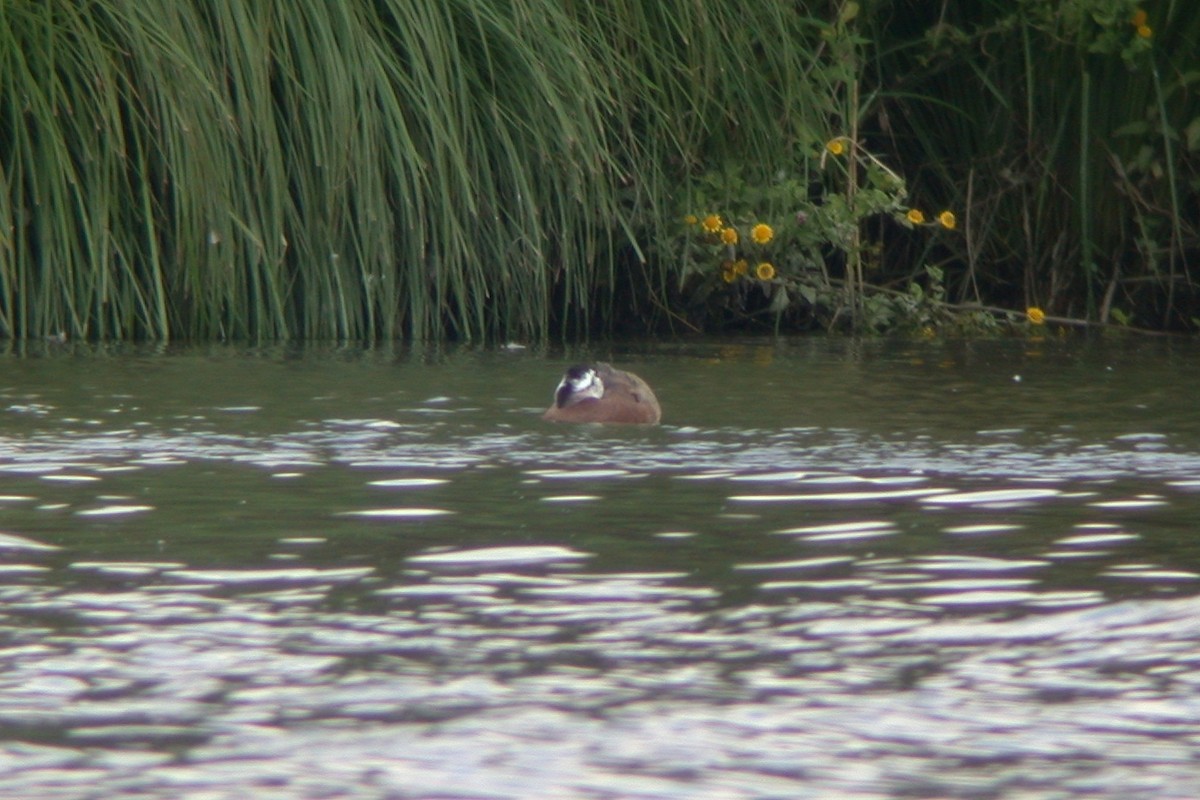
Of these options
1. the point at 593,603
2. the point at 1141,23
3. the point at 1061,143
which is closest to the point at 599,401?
the point at 593,603

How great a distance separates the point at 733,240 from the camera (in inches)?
400

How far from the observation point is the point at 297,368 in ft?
26.1

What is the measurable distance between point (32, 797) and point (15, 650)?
71cm

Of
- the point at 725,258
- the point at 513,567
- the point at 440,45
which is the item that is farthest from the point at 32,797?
the point at 725,258

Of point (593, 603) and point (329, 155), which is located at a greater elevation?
point (329, 155)

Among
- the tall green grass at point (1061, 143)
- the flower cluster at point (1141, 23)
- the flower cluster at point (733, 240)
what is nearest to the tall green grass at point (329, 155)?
the flower cluster at point (733, 240)

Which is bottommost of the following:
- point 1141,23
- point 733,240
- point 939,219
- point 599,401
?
point 599,401

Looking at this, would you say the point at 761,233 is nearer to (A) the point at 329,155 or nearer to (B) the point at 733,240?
(B) the point at 733,240

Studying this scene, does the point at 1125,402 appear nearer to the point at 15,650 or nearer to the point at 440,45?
the point at 440,45

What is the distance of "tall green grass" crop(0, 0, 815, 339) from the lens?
872 centimetres

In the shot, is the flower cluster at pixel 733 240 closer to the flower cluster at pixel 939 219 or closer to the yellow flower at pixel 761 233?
the yellow flower at pixel 761 233

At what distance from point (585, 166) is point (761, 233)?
0.99 metres

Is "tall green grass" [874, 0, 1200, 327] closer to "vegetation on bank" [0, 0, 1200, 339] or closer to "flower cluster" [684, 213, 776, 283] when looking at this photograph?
"vegetation on bank" [0, 0, 1200, 339]

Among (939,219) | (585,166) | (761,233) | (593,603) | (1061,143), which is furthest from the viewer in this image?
(1061,143)
